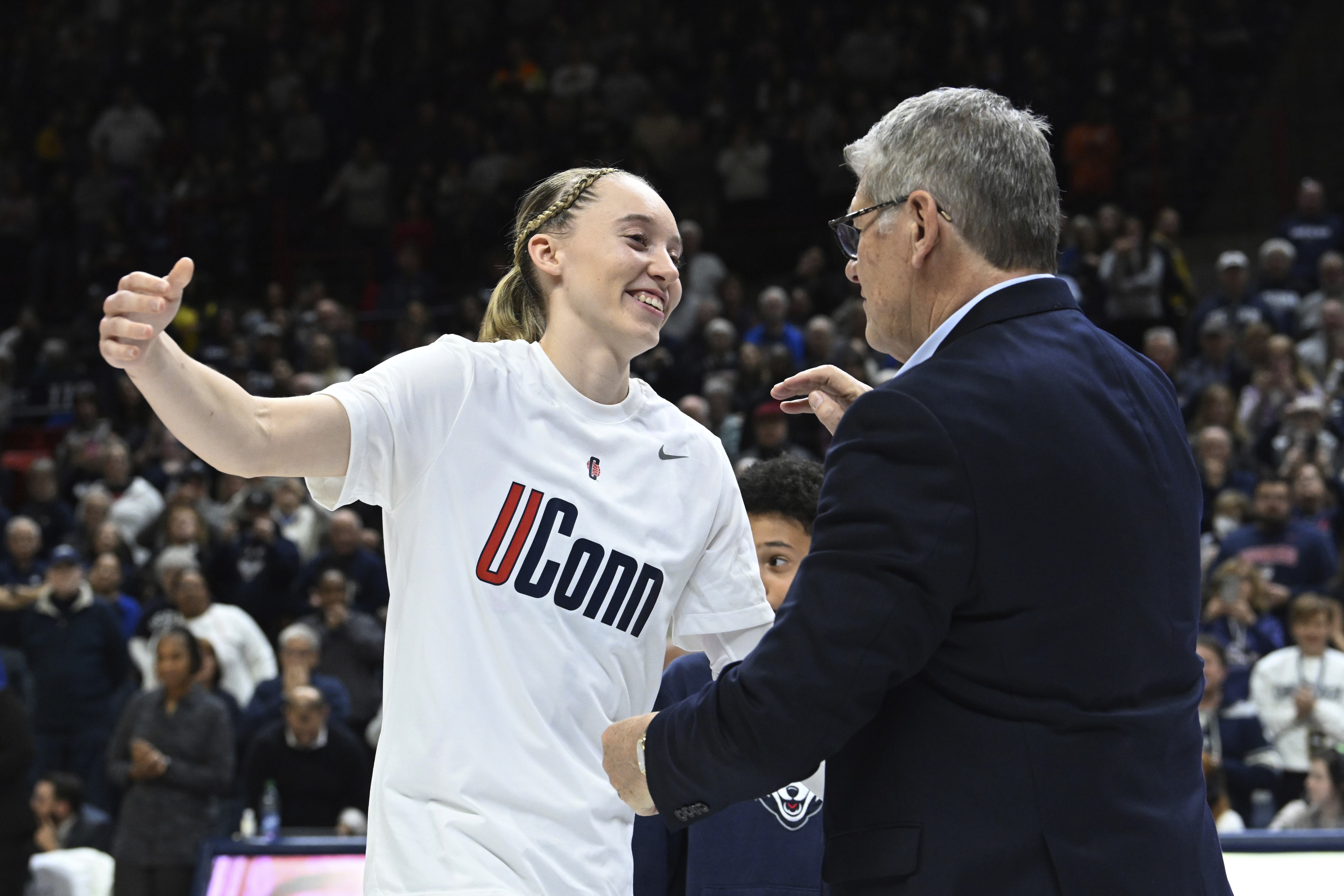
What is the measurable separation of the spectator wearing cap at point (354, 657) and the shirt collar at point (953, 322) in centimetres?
746

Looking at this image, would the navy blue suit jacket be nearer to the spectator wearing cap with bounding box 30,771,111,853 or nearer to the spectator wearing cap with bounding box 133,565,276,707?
the spectator wearing cap with bounding box 30,771,111,853

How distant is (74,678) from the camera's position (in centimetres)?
1005

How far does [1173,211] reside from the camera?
A: 14156 mm

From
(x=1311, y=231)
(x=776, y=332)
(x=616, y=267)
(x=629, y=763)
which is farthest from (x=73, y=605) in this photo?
(x=1311, y=231)

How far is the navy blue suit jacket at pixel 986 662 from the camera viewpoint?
6.95 feet

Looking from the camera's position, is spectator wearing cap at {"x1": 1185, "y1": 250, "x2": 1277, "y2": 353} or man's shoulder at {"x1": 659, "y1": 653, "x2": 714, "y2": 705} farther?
spectator wearing cap at {"x1": 1185, "y1": 250, "x2": 1277, "y2": 353}

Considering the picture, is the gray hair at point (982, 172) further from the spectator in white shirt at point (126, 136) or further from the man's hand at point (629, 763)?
the spectator in white shirt at point (126, 136)

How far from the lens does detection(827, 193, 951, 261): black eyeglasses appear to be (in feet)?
7.86

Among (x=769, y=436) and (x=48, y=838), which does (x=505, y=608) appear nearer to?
(x=48, y=838)

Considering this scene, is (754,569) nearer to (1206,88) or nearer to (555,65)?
(1206,88)

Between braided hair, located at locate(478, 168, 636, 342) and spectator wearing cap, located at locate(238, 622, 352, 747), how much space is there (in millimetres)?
5698

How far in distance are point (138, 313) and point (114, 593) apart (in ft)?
30.2

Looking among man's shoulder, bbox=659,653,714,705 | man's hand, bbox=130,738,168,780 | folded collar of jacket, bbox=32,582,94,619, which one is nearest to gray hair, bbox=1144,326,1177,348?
man's hand, bbox=130,738,168,780

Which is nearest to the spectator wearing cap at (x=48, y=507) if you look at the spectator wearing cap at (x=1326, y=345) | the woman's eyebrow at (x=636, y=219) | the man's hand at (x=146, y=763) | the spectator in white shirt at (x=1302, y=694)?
the man's hand at (x=146, y=763)
